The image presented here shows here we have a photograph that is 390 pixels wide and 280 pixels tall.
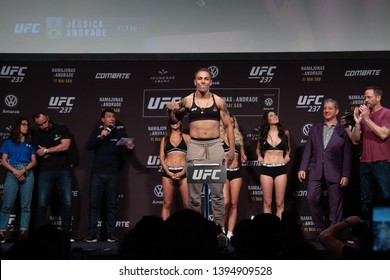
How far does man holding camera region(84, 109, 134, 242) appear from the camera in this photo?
8.35 meters

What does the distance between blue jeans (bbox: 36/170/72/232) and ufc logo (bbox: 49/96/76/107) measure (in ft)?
3.79

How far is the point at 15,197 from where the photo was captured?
8344mm

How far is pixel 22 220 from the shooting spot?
27.2 ft

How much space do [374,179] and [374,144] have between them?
42cm

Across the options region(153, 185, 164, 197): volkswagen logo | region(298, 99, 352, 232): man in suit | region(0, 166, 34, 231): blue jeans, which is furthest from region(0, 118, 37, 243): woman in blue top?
region(298, 99, 352, 232): man in suit

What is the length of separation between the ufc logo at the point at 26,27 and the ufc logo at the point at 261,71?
307 centimetres

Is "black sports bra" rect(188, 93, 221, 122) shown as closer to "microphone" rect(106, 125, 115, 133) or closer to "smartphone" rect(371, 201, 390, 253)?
"microphone" rect(106, 125, 115, 133)

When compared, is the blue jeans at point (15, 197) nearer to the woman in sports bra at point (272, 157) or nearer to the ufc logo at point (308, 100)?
the woman in sports bra at point (272, 157)

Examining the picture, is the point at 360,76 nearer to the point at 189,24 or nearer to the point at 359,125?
the point at 359,125

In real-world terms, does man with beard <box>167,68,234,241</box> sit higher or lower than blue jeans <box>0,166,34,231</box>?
higher

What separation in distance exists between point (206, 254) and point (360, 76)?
6590 mm

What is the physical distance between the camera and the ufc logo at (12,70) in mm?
9070

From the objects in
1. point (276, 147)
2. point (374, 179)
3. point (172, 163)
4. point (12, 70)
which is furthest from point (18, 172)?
point (374, 179)

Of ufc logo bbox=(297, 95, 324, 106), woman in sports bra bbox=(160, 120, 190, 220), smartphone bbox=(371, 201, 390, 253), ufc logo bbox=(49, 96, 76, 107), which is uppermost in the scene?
ufc logo bbox=(297, 95, 324, 106)
